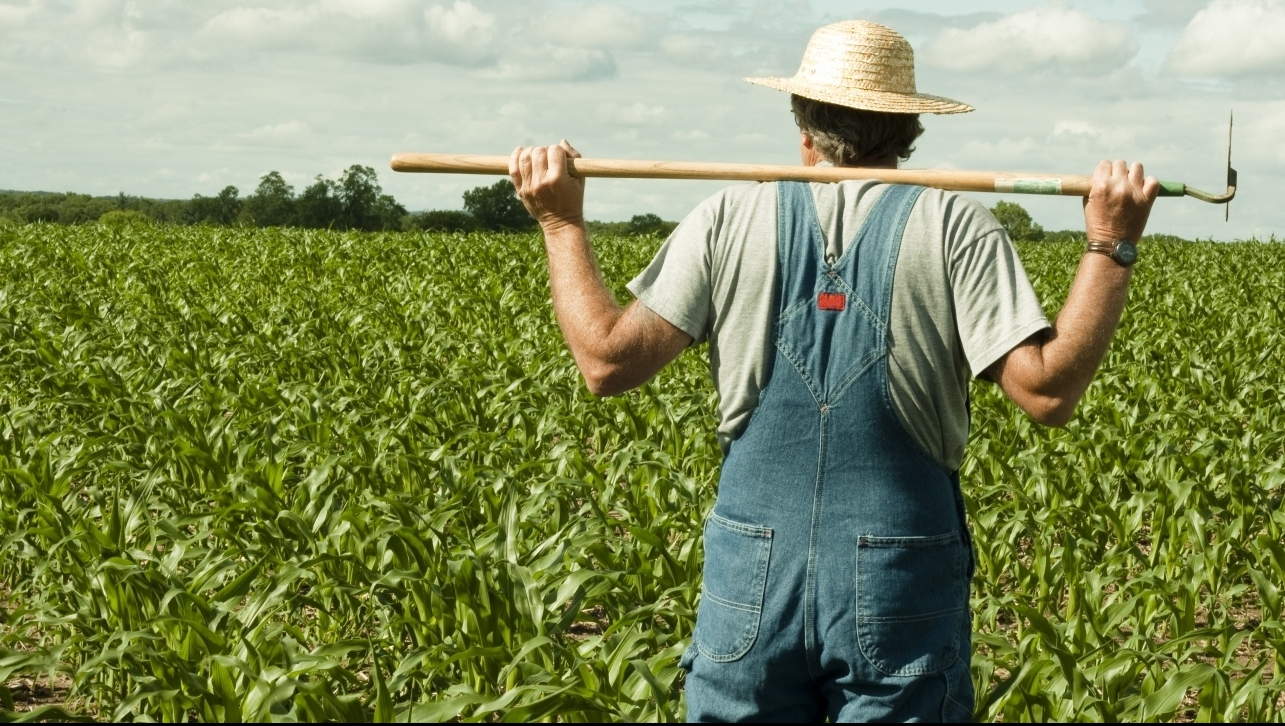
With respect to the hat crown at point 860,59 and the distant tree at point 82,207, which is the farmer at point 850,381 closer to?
the hat crown at point 860,59

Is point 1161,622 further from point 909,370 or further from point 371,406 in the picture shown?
point 371,406

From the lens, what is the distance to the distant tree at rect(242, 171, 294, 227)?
233 ft

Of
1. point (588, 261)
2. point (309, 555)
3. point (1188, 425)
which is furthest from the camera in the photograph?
point (1188, 425)

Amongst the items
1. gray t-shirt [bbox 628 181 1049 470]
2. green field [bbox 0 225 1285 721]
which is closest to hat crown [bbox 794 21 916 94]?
gray t-shirt [bbox 628 181 1049 470]

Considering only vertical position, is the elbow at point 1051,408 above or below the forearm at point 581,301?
below

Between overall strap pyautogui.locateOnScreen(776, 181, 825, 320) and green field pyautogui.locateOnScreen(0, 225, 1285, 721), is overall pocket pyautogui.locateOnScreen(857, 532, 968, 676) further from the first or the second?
green field pyautogui.locateOnScreen(0, 225, 1285, 721)

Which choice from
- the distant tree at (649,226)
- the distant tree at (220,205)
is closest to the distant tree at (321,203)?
the distant tree at (220,205)

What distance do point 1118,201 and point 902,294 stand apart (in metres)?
0.48

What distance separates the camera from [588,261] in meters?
2.64

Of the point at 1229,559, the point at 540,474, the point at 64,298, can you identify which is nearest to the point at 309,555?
the point at 540,474

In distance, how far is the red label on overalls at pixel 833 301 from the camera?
2336mm

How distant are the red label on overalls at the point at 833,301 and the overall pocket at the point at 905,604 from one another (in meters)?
0.42

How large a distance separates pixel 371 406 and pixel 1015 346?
6.63m

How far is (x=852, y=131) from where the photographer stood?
2.55 m
